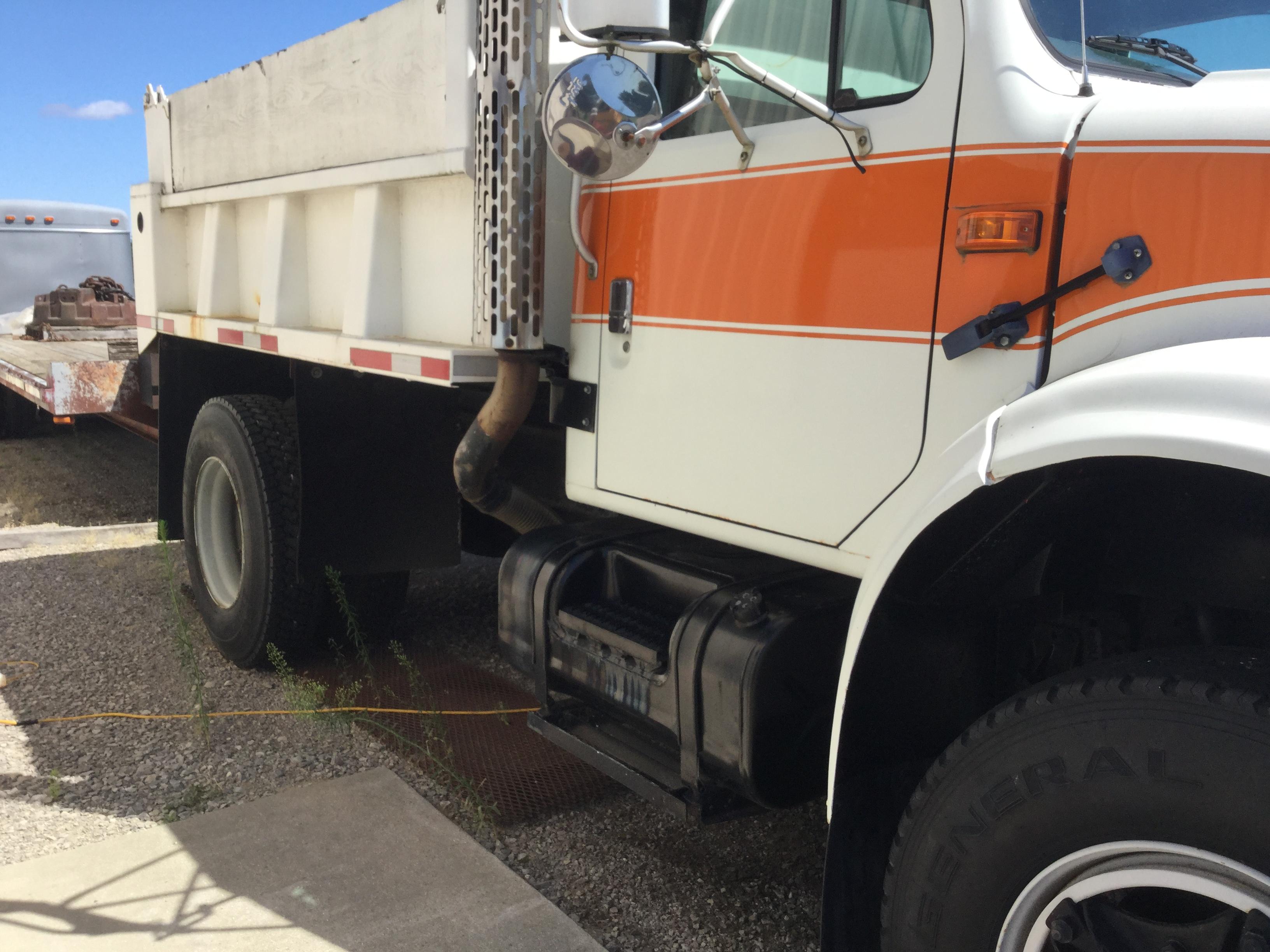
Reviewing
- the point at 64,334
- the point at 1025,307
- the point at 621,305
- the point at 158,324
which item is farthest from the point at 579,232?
the point at 64,334

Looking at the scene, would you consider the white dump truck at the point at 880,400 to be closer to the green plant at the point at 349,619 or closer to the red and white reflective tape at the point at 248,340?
the red and white reflective tape at the point at 248,340

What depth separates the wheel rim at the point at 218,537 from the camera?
14.8 ft

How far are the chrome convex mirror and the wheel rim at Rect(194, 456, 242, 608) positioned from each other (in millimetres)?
3052

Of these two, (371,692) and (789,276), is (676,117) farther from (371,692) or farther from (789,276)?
(371,692)

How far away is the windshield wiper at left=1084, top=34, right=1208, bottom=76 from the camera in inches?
76.4

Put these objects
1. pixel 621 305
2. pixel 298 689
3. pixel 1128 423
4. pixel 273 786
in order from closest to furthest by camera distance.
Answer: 1. pixel 1128 423
2. pixel 621 305
3. pixel 273 786
4. pixel 298 689

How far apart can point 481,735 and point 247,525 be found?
121 cm

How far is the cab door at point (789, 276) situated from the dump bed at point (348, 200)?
0.40 m

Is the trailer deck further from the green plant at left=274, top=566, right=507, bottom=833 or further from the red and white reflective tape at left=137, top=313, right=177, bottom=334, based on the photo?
the green plant at left=274, top=566, right=507, bottom=833

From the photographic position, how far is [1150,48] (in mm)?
2006

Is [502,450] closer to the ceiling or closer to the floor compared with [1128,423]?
closer to the floor

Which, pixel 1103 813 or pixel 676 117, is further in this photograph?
pixel 676 117

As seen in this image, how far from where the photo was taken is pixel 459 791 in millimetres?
3312

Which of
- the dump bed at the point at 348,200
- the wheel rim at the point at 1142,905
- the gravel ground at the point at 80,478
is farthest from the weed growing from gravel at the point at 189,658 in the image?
the wheel rim at the point at 1142,905
